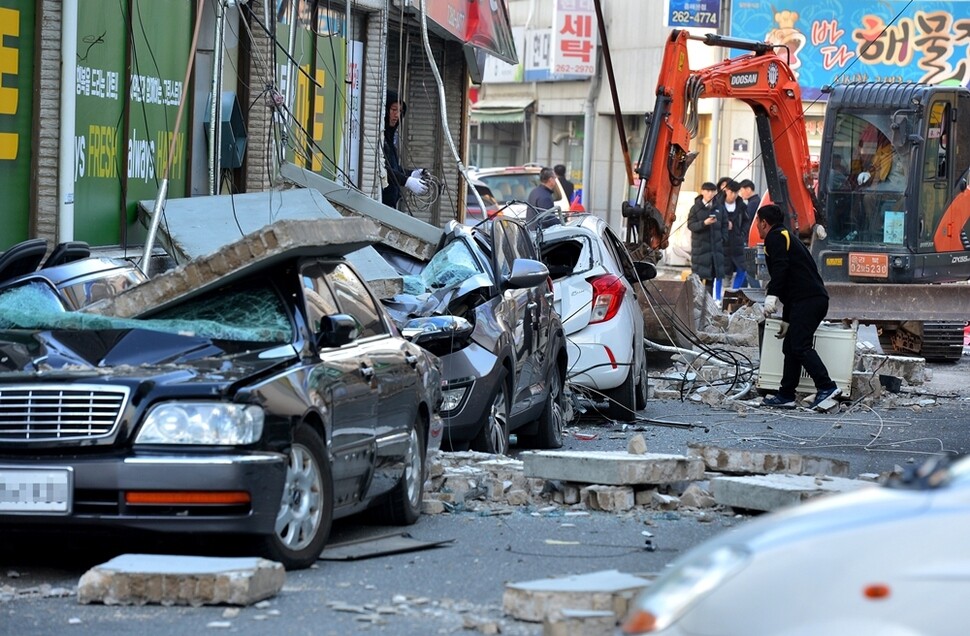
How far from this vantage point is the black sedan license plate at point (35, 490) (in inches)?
278

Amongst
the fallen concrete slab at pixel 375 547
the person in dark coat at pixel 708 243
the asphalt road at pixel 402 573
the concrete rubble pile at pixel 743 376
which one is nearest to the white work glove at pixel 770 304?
the concrete rubble pile at pixel 743 376

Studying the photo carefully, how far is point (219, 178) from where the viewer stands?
1691 cm

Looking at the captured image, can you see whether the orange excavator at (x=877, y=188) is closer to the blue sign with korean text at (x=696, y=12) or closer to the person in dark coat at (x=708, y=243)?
the person in dark coat at (x=708, y=243)

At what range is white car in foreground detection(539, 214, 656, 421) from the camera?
49.1ft

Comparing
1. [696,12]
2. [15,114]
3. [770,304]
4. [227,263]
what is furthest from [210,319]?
[696,12]

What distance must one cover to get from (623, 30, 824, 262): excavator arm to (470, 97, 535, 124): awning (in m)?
29.4

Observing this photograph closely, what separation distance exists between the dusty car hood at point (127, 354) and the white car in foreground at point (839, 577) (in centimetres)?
338

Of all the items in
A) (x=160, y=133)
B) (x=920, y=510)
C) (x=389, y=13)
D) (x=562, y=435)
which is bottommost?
(x=562, y=435)

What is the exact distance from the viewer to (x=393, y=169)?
22672 mm

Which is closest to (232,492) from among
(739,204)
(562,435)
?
(562,435)

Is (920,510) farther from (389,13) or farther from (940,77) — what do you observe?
(940,77)

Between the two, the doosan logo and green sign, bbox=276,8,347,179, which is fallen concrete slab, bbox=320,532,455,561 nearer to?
green sign, bbox=276,8,347,179

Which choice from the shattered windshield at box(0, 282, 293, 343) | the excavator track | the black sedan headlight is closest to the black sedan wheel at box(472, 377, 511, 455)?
the shattered windshield at box(0, 282, 293, 343)

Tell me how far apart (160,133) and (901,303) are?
979cm
